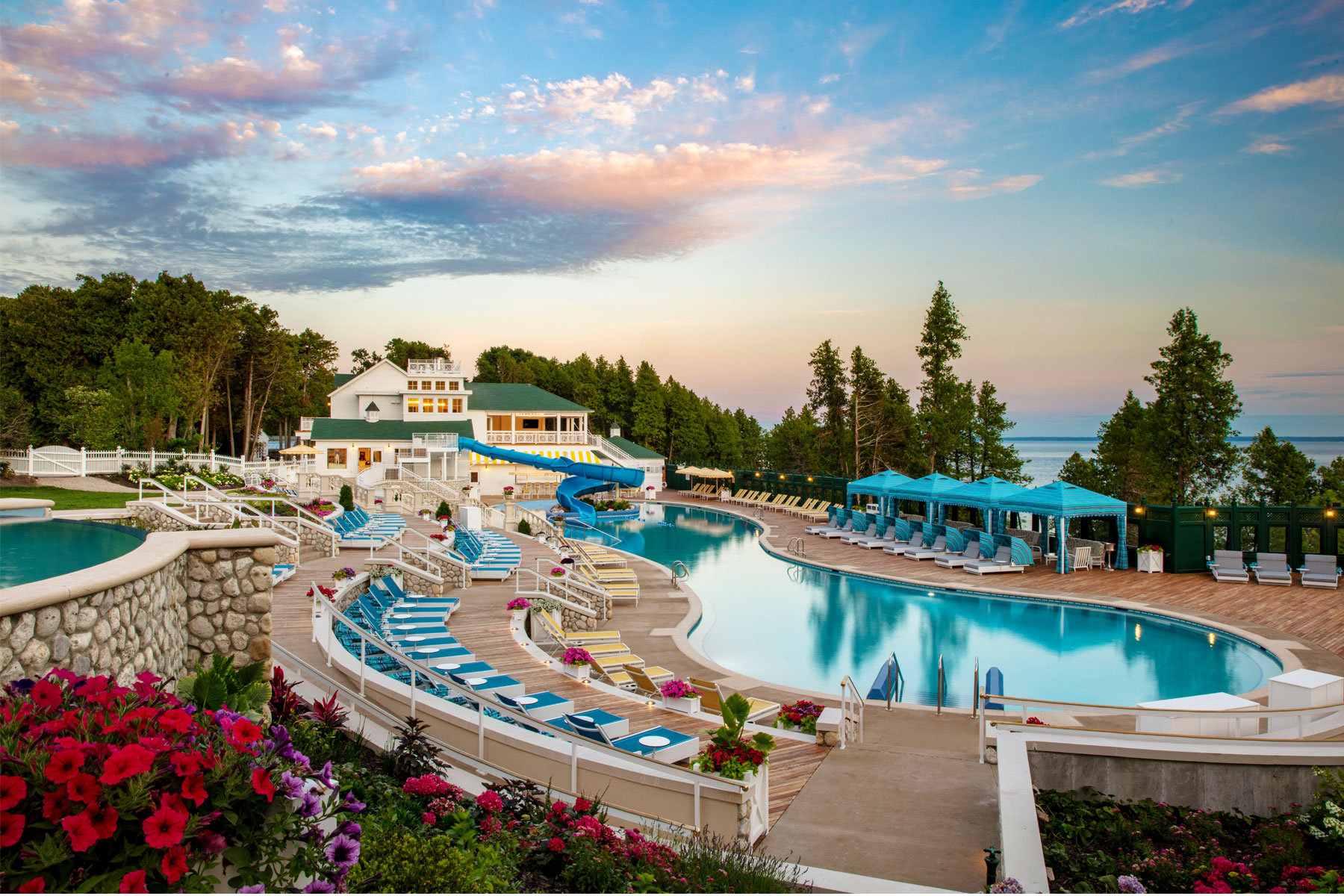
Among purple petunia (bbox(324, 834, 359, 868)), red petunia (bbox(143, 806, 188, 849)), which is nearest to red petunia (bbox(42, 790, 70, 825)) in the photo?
red petunia (bbox(143, 806, 188, 849))

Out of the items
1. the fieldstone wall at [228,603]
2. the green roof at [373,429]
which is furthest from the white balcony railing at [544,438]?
the fieldstone wall at [228,603]

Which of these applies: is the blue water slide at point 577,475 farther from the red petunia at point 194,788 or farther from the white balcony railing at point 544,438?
the red petunia at point 194,788

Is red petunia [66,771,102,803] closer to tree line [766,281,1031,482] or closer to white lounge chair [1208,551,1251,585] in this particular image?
white lounge chair [1208,551,1251,585]

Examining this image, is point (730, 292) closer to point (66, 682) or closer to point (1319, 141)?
point (1319, 141)

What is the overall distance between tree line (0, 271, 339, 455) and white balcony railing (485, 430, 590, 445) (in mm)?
16175

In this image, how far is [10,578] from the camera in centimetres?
496

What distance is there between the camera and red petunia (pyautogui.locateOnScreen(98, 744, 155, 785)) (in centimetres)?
227

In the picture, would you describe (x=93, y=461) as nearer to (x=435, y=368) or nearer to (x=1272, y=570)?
(x=435, y=368)

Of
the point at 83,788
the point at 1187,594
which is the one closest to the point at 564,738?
the point at 83,788

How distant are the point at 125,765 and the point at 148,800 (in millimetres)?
140

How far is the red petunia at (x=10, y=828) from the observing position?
2.16 metres

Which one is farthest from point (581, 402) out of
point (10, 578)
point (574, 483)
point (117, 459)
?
point (10, 578)

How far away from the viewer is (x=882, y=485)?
27359mm

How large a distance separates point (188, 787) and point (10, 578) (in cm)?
380
